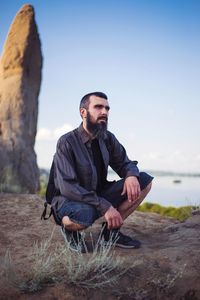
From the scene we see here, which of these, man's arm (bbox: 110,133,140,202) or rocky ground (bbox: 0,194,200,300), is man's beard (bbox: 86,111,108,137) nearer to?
man's arm (bbox: 110,133,140,202)

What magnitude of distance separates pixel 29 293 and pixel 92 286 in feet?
1.87

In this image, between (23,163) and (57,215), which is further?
(23,163)

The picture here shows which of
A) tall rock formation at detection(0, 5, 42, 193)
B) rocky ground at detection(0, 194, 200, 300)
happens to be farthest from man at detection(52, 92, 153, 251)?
tall rock formation at detection(0, 5, 42, 193)

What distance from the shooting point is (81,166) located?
4.90m

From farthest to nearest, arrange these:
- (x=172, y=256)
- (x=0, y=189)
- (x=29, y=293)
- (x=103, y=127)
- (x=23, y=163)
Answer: (x=23, y=163), (x=0, y=189), (x=103, y=127), (x=172, y=256), (x=29, y=293)

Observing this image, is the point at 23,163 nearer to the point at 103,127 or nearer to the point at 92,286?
the point at 103,127

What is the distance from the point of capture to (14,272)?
4.10 meters

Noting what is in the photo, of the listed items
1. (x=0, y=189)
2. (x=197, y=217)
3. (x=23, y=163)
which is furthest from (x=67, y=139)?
(x=23, y=163)

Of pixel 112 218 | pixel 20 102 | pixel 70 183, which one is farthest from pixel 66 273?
pixel 20 102

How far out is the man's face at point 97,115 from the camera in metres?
4.95

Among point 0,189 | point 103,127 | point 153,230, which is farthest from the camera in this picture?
point 0,189

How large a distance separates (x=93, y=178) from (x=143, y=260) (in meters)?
1.05

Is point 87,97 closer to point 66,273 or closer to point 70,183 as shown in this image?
point 70,183

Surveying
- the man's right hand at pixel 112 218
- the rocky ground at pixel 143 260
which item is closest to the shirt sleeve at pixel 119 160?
the man's right hand at pixel 112 218
